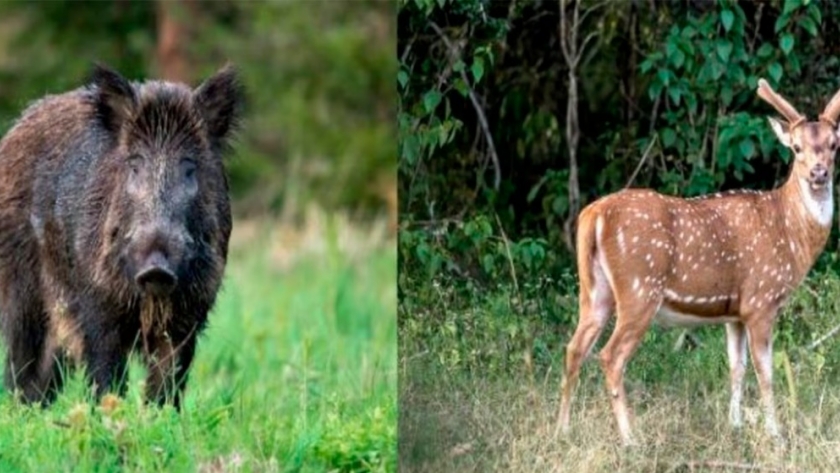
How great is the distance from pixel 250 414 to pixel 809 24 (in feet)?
8.05

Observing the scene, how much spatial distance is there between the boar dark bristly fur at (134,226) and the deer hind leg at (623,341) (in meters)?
1.62

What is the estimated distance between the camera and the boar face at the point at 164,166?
7527mm

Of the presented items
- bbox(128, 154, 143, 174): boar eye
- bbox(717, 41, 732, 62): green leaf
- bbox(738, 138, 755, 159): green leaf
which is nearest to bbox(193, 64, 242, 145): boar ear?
bbox(128, 154, 143, 174): boar eye

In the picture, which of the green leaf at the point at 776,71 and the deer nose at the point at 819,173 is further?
the green leaf at the point at 776,71

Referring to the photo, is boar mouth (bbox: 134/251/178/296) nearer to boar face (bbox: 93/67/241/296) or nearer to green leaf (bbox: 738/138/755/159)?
boar face (bbox: 93/67/241/296)

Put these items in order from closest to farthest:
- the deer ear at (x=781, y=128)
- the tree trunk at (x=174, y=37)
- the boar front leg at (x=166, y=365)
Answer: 1. the deer ear at (x=781, y=128)
2. the boar front leg at (x=166, y=365)
3. the tree trunk at (x=174, y=37)

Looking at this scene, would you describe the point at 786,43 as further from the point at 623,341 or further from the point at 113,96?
the point at 113,96

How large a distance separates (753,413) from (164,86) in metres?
2.50

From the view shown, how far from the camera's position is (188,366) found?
8.07m

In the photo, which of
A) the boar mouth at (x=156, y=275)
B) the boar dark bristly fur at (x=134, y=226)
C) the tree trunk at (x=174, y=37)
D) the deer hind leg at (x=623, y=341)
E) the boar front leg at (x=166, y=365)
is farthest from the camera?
the tree trunk at (x=174, y=37)

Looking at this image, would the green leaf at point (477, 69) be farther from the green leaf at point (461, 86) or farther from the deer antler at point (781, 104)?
the deer antler at point (781, 104)

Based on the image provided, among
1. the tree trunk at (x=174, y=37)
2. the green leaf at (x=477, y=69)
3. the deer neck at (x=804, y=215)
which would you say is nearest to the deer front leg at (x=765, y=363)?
the deer neck at (x=804, y=215)

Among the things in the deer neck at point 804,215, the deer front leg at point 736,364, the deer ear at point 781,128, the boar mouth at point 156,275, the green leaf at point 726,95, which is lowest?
the deer front leg at point 736,364

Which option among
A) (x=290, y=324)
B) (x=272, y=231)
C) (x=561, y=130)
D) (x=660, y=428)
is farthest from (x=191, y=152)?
(x=272, y=231)
